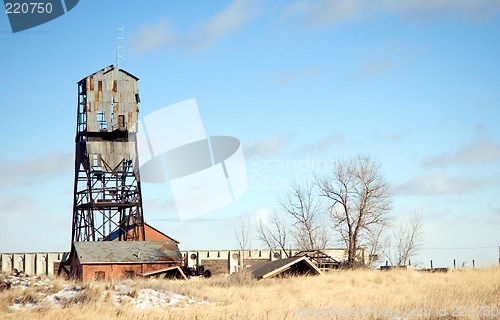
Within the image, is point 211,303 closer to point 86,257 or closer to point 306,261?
point 306,261

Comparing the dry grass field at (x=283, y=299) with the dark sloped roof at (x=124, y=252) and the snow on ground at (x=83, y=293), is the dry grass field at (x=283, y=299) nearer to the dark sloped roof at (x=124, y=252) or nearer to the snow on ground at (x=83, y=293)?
the snow on ground at (x=83, y=293)

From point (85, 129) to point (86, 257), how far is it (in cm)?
847

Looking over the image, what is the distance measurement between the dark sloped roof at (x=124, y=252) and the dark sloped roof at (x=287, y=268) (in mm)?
8089

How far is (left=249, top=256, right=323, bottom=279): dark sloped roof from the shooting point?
36.9m

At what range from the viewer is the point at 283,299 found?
92.7 ft

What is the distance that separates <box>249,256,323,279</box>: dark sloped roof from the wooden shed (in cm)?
795

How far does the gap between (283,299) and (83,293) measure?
770 centimetres

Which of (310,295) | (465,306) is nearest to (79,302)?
(310,295)
